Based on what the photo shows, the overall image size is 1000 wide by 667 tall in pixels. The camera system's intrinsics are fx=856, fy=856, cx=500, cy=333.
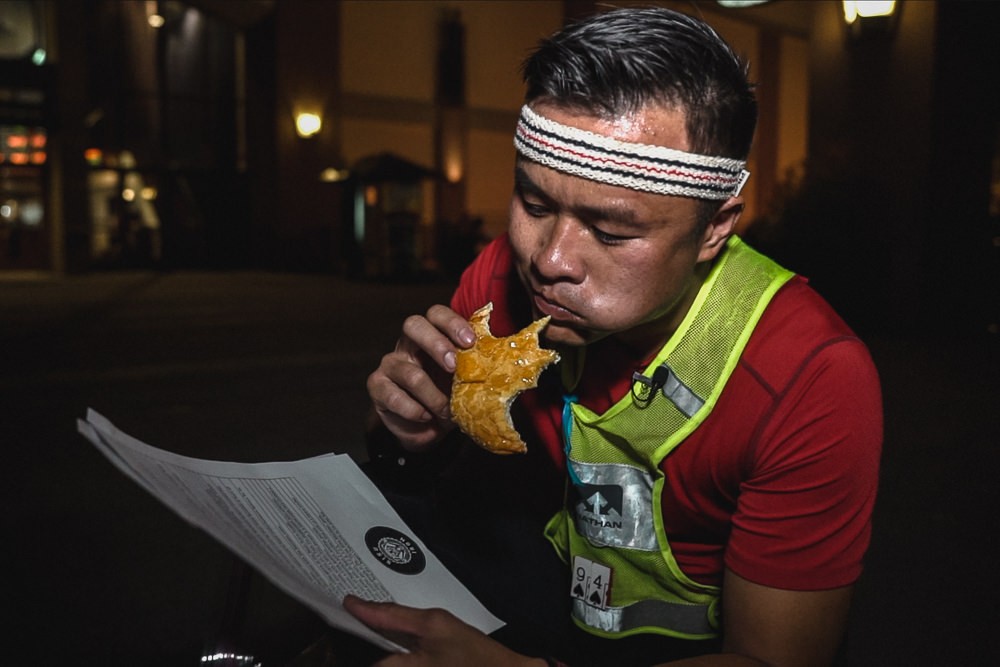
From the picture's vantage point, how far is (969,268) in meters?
9.01

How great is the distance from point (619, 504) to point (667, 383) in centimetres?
26

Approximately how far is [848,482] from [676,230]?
1.62 feet

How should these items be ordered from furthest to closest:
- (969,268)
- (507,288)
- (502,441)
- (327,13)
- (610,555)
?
(327,13) < (969,268) < (507,288) < (610,555) < (502,441)

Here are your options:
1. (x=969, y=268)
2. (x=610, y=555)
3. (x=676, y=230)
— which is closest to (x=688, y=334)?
(x=676, y=230)

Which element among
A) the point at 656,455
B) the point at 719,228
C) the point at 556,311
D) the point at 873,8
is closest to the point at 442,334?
the point at 556,311

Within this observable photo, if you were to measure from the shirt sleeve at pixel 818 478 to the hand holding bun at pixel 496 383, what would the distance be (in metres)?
0.40

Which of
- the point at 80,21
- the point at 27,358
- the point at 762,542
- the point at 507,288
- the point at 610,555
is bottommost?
the point at 27,358

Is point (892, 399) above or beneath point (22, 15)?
beneath

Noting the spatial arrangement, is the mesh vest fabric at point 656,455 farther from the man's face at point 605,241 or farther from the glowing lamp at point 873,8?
the glowing lamp at point 873,8

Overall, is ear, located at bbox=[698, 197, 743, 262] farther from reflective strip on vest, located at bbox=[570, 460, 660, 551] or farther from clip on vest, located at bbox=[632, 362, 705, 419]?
reflective strip on vest, located at bbox=[570, 460, 660, 551]

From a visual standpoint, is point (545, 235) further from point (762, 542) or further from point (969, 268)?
point (969, 268)

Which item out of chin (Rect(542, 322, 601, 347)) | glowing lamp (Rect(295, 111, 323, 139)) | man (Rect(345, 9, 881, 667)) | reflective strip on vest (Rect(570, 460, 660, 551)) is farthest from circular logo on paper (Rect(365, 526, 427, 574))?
glowing lamp (Rect(295, 111, 323, 139))

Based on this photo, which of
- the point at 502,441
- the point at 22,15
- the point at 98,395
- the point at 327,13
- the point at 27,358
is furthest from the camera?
the point at 327,13

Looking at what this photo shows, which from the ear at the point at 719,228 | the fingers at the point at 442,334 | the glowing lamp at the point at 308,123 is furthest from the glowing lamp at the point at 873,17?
the glowing lamp at the point at 308,123
